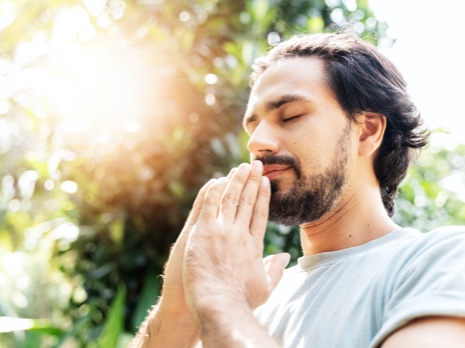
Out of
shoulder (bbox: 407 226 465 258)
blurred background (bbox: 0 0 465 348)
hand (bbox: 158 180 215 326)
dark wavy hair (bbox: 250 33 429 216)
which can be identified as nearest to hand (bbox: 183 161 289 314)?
hand (bbox: 158 180 215 326)

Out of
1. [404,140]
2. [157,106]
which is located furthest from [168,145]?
[404,140]

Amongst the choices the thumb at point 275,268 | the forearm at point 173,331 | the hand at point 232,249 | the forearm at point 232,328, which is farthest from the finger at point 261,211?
the forearm at point 173,331

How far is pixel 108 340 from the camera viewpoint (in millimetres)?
2711

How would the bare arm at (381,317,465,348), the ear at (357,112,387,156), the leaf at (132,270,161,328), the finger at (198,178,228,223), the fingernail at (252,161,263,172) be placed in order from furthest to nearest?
the leaf at (132,270,161,328), the ear at (357,112,387,156), the fingernail at (252,161,263,172), the finger at (198,178,228,223), the bare arm at (381,317,465,348)

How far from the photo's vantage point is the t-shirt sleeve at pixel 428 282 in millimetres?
968

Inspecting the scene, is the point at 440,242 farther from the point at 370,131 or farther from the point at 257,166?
the point at 370,131

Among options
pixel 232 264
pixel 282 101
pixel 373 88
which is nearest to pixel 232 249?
pixel 232 264

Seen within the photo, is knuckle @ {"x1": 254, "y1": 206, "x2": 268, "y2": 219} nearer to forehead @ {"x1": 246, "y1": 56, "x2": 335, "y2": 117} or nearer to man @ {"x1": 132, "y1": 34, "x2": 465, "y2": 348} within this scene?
man @ {"x1": 132, "y1": 34, "x2": 465, "y2": 348}

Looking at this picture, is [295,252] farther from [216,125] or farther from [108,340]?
[108,340]

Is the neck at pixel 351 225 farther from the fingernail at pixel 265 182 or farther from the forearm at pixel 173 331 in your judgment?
the forearm at pixel 173 331

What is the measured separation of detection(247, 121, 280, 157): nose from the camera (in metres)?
1.48

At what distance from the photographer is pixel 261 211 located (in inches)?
52.5

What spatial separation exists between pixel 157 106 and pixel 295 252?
1162 mm

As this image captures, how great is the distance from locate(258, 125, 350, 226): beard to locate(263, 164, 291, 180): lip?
1cm
